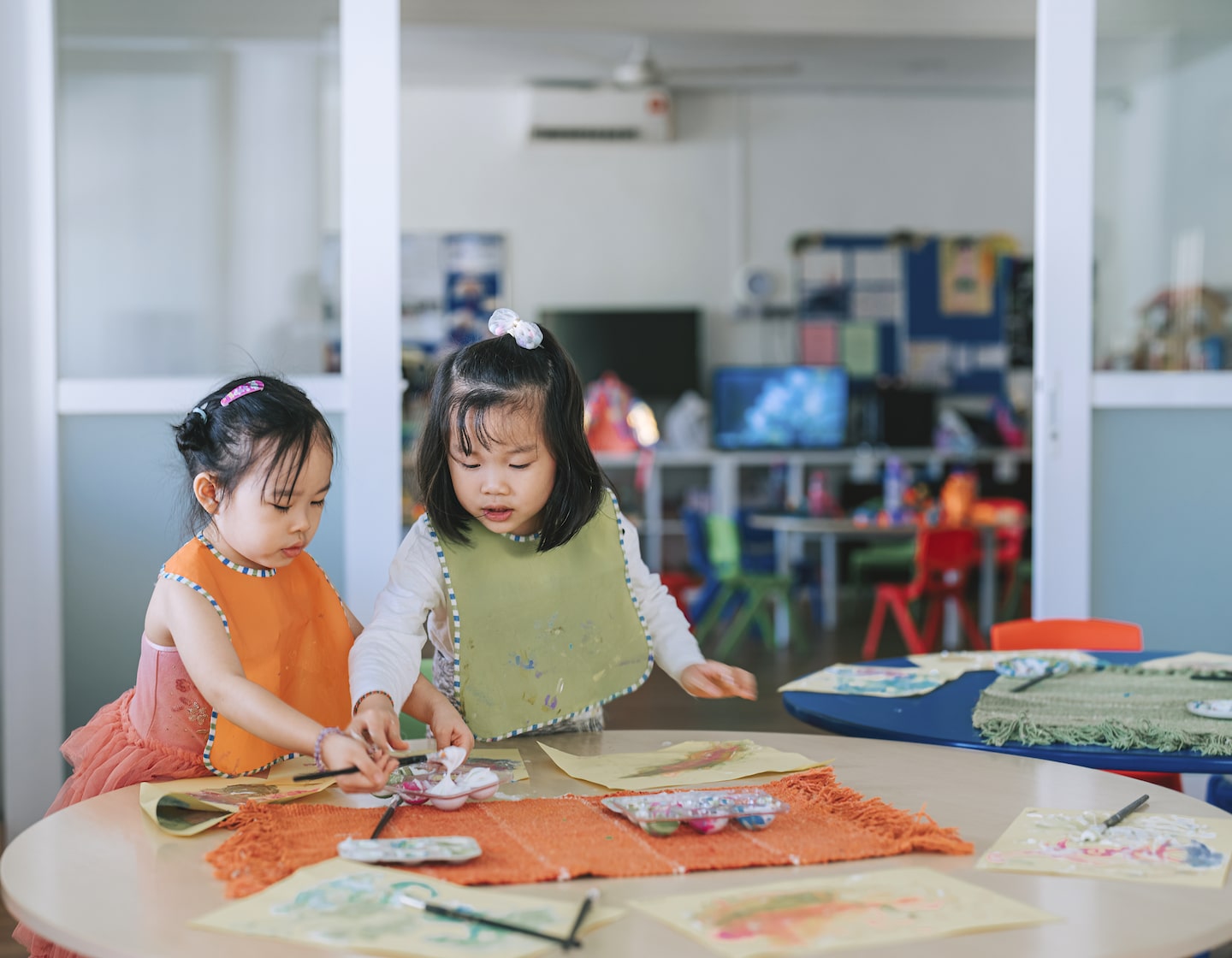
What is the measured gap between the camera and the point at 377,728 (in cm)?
122

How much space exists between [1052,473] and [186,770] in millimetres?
2318

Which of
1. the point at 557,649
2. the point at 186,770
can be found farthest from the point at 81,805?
the point at 557,649

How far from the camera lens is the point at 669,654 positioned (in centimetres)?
161

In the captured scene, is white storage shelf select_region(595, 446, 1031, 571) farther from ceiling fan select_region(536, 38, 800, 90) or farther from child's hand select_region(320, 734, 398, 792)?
child's hand select_region(320, 734, 398, 792)

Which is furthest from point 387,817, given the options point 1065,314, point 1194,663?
point 1065,314

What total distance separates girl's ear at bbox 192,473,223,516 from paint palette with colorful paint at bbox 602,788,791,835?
557mm

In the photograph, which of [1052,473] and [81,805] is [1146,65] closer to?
[1052,473]

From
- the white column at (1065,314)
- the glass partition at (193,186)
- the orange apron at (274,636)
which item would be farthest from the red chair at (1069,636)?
the glass partition at (193,186)

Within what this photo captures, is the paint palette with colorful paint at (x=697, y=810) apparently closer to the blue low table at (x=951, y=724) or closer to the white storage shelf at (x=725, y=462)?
the blue low table at (x=951, y=724)

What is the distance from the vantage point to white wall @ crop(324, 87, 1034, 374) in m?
7.68

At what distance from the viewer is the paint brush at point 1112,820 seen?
1.01 meters

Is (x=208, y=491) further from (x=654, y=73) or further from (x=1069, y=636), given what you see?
(x=654, y=73)

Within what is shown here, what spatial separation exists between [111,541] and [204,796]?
1.88 metres

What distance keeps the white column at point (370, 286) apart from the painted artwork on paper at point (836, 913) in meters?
1.97
